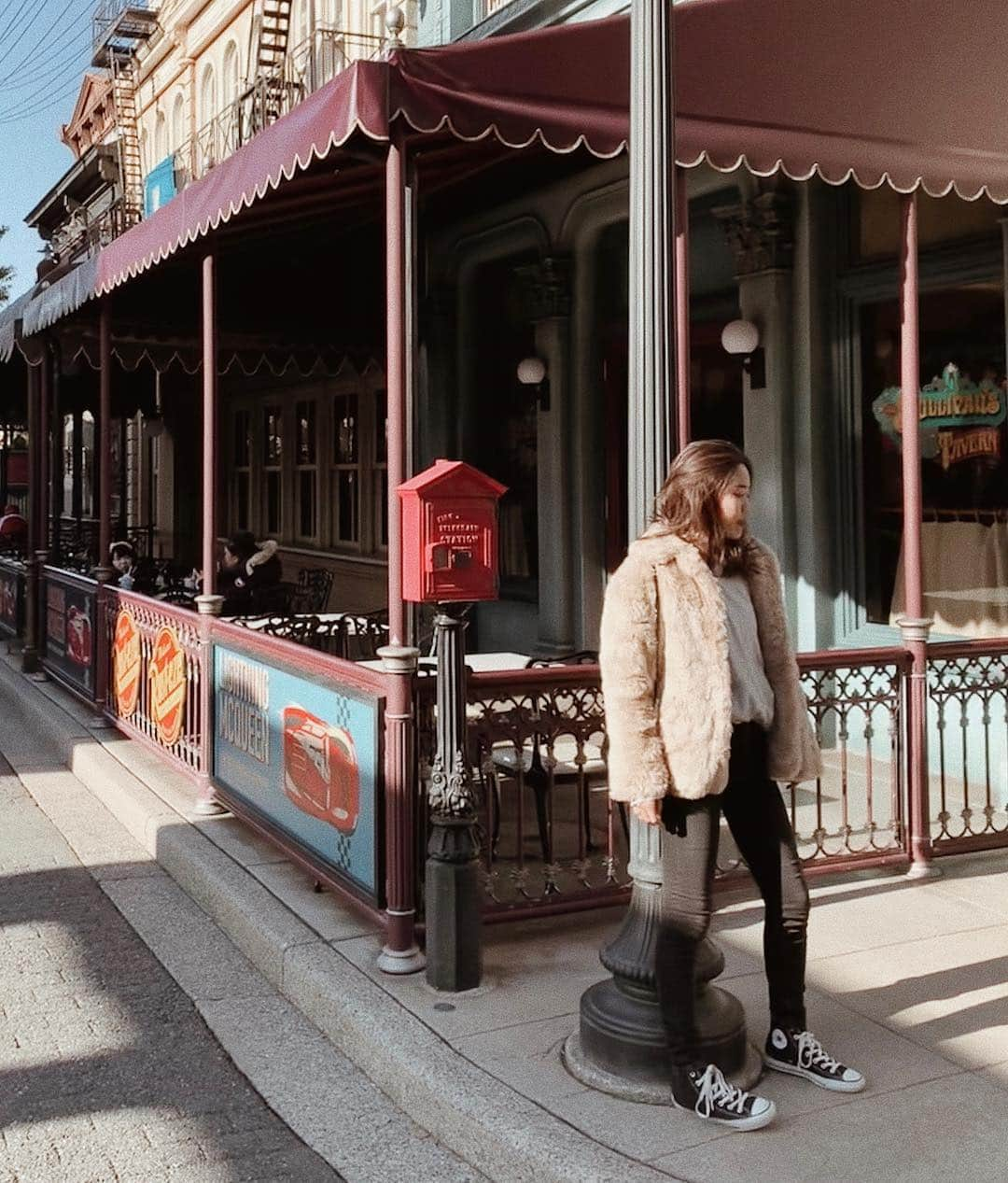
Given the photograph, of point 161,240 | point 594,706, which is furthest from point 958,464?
point 161,240

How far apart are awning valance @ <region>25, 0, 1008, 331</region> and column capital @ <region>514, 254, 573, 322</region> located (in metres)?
5.12

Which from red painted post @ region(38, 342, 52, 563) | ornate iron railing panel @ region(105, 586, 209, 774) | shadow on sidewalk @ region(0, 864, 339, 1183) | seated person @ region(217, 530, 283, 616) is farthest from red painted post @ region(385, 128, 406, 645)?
red painted post @ region(38, 342, 52, 563)

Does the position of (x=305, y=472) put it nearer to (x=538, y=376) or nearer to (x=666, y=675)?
(x=538, y=376)

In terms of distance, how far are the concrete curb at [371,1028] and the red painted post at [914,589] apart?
273 cm

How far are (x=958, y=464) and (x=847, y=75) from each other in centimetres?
295

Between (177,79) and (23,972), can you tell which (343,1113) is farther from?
(177,79)

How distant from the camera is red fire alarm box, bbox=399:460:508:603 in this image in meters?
4.54

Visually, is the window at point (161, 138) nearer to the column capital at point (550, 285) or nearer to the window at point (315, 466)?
the window at point (315, 466)

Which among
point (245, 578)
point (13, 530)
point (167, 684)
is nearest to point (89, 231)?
point (13, 530)

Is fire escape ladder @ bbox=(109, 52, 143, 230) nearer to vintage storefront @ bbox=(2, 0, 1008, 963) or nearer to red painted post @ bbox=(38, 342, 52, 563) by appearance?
vintage storefront @ bbox=(2, 0, 1008, 963)

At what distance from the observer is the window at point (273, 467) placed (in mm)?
19109

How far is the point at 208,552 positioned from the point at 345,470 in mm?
9587

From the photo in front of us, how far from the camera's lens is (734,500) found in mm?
3738

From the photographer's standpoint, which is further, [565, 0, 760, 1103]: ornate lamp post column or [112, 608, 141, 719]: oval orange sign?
[112, 608, 141, 719]: oval orange sign
